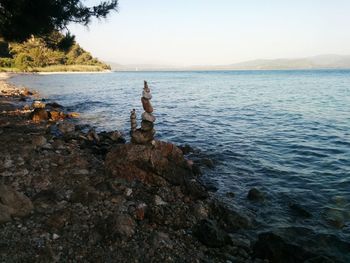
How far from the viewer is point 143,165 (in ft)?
38.5

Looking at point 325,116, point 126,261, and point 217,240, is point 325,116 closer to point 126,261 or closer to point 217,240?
point 217,240

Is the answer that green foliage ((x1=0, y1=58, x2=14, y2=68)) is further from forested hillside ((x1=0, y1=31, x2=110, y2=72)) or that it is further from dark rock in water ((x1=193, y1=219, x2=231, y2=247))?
dark rock in water ((x1=193, y1=219, x2=231, y2=247))

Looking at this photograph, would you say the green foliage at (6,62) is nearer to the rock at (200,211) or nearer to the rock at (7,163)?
the rock at (7,163)

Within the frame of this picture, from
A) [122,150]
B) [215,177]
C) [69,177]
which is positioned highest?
[122,150]

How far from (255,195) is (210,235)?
4.32 m

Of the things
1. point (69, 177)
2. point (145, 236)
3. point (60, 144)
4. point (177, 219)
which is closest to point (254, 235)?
point (177, 219)

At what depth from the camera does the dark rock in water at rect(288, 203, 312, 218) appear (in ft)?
35.1

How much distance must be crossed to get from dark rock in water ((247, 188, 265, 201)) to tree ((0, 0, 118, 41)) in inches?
590

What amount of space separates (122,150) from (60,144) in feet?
16.9

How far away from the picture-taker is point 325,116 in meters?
30.7

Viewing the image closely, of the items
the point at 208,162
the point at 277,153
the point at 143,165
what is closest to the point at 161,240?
the point at 143,165

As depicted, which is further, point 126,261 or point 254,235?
point 254,235

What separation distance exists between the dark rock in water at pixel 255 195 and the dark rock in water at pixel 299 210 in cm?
104

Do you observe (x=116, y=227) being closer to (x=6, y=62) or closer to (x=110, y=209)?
(x=110, y=209)
